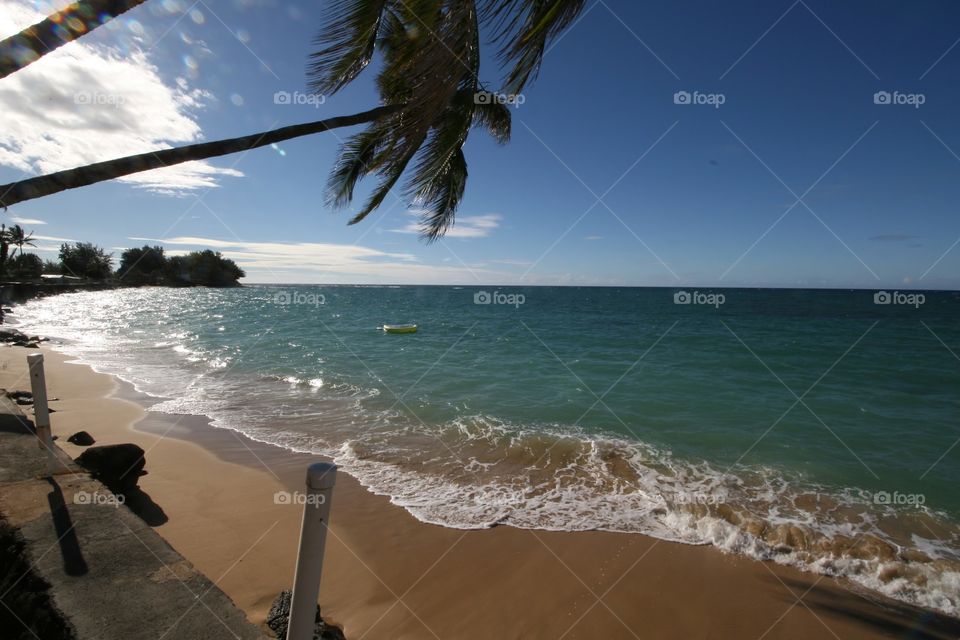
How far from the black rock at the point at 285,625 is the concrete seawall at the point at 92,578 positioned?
513 mm

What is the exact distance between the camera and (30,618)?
7.10 ft

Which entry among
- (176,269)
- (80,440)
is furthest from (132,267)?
(80,440)

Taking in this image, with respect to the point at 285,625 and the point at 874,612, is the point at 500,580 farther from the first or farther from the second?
the point at 874,612

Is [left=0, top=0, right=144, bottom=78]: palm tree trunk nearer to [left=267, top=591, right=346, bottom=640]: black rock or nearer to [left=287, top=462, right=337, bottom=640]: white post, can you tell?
[left=287, top=462, right=337, bottom=640]: white post

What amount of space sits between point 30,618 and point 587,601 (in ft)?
13.3

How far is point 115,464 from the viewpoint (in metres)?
5.16

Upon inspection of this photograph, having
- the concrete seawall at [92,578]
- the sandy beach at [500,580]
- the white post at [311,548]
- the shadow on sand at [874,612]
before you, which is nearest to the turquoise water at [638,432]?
the shadow on sand at [874,612]

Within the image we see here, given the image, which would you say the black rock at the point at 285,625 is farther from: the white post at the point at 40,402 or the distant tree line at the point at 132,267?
the distant tree line at the point at 132,267

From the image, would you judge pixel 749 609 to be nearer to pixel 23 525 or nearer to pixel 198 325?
pixel 23 525

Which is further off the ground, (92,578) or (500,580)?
(92,578)

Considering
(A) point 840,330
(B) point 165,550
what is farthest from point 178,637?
(A) point 840,330

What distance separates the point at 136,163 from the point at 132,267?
99924mm

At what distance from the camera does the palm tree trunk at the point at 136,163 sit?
5.77 feet

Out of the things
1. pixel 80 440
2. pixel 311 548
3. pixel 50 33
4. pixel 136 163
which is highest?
pixel 50 33
